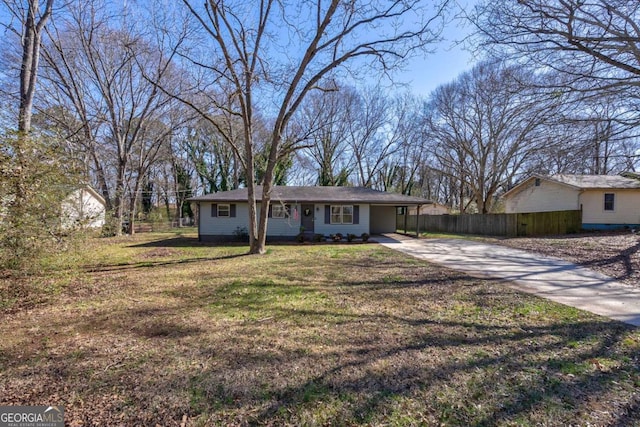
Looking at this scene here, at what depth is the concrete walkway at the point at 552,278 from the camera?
478 centimetres

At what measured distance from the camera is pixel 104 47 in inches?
647

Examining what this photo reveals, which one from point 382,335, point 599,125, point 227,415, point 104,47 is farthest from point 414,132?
point 227,415

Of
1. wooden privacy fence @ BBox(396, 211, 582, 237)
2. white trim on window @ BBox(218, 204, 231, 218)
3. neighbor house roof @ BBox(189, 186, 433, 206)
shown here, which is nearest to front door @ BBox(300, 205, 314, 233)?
neighbor house roof @ BBox(189, 186, 433, 206)

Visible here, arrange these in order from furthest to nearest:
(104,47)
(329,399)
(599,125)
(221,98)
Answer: (104,47)
(221,98)
(599,125)
(329,399)

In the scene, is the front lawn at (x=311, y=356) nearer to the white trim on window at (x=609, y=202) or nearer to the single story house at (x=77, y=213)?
the single story house at (x=77, y=213)

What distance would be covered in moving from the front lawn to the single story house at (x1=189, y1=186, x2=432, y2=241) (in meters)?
9.31

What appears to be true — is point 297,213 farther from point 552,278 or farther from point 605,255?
point 605,255

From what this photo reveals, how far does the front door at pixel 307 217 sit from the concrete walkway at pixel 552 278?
6503 millimetres

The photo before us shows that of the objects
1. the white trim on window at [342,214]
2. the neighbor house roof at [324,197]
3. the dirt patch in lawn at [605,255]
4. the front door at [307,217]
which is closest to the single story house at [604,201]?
the dirt patch in lawn at [605,255]

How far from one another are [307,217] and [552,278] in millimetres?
11226

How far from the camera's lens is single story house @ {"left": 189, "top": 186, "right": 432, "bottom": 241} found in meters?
15.1

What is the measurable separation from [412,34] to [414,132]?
21156 millimetres

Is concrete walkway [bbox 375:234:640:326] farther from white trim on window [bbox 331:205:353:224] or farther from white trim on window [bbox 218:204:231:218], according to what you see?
white trim on window [bbox 218:204:231:218]

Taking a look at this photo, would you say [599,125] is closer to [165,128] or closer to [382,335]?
[382,335]
